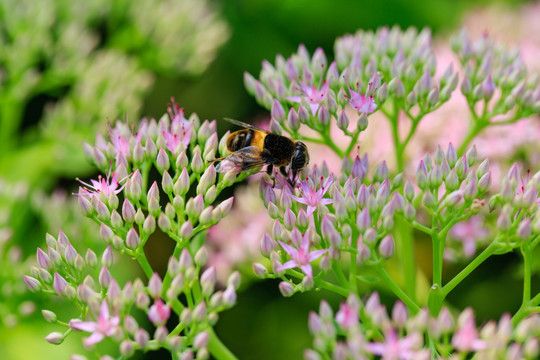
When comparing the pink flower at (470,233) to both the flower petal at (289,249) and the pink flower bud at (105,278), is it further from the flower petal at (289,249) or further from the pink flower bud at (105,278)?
the pink flower bud at (105,278)

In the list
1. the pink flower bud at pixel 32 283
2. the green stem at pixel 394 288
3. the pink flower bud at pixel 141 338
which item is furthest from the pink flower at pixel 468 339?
the pink flower bud at pixel 32 283

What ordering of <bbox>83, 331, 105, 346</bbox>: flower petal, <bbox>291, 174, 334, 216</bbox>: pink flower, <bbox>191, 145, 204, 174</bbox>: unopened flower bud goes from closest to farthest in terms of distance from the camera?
<bbox>83, 331, 105, 346</bbox>: flower petal → <bbox>291, 174, 334, 216</bbox>: pink flower → <bbox>191, 145, 204, 174</bbox>: unopened flower bud

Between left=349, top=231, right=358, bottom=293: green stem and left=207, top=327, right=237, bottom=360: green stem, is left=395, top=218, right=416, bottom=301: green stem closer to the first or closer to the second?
left=349, top=231, right=358, bottom=293: green stem

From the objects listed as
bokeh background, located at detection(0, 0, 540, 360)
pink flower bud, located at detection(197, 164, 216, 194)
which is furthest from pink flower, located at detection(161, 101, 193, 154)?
bokeh background, located at detection(0, 0, 540, 360)

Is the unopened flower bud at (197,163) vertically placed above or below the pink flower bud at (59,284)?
above

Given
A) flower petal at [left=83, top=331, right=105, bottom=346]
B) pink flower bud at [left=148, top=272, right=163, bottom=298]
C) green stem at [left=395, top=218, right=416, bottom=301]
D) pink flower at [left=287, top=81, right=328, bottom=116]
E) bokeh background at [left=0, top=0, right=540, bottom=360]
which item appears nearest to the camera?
flower petal at [left=83, top=331, right=105, bottom=346]

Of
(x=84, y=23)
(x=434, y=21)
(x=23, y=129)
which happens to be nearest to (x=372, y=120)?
(x=434, y=21)

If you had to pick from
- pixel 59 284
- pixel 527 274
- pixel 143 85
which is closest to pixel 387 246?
pixel 527 274

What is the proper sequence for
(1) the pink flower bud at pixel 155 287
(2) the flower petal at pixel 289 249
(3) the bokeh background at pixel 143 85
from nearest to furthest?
(1) the pink flower bud at pixel 155 287, (2) the flower petal at pixel 289 249, (3) the bokeh background at pixel 143 85
